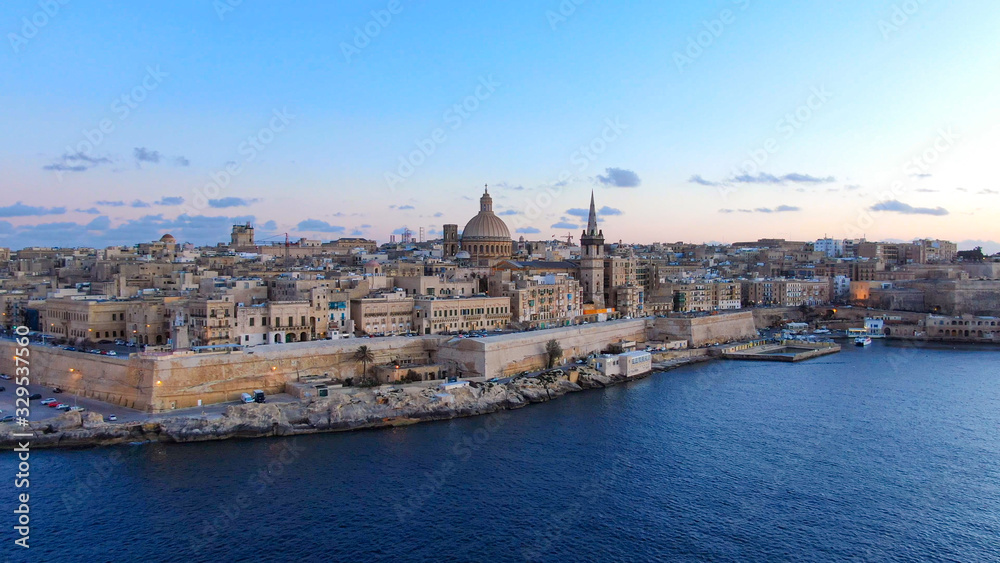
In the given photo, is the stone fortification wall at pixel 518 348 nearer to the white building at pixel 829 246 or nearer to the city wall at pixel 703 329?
the city wall at pixel 703 329

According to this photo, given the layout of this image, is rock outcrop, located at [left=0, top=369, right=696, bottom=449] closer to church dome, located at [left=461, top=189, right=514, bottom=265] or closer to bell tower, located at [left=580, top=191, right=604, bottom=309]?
bell tower, located at [left=580, top=191, right=604, bottom=309]

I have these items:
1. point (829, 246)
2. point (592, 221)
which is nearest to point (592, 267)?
point (592, 221)

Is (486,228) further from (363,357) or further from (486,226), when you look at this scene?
(363,357)

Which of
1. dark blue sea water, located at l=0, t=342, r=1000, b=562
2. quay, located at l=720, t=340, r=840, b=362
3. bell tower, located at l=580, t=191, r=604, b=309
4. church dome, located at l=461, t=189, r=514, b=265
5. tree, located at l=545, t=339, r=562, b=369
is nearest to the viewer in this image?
dark blue sea water, located at l=0, t=342, r=1000, b=562

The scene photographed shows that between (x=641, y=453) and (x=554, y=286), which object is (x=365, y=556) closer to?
(x=641, y=453)

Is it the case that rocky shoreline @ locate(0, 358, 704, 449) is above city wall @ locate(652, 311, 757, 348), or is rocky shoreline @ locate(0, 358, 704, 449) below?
below

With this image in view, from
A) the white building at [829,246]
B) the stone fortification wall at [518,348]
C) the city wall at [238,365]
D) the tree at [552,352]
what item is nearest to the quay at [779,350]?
the stone fortification wall at [518,348]

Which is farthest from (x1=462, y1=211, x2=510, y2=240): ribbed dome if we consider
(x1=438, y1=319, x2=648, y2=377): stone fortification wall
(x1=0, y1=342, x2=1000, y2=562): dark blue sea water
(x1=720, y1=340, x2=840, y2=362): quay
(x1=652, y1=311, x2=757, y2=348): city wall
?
(x1=0, y1=342, x2=1000, y2=562): dark blue sea water
